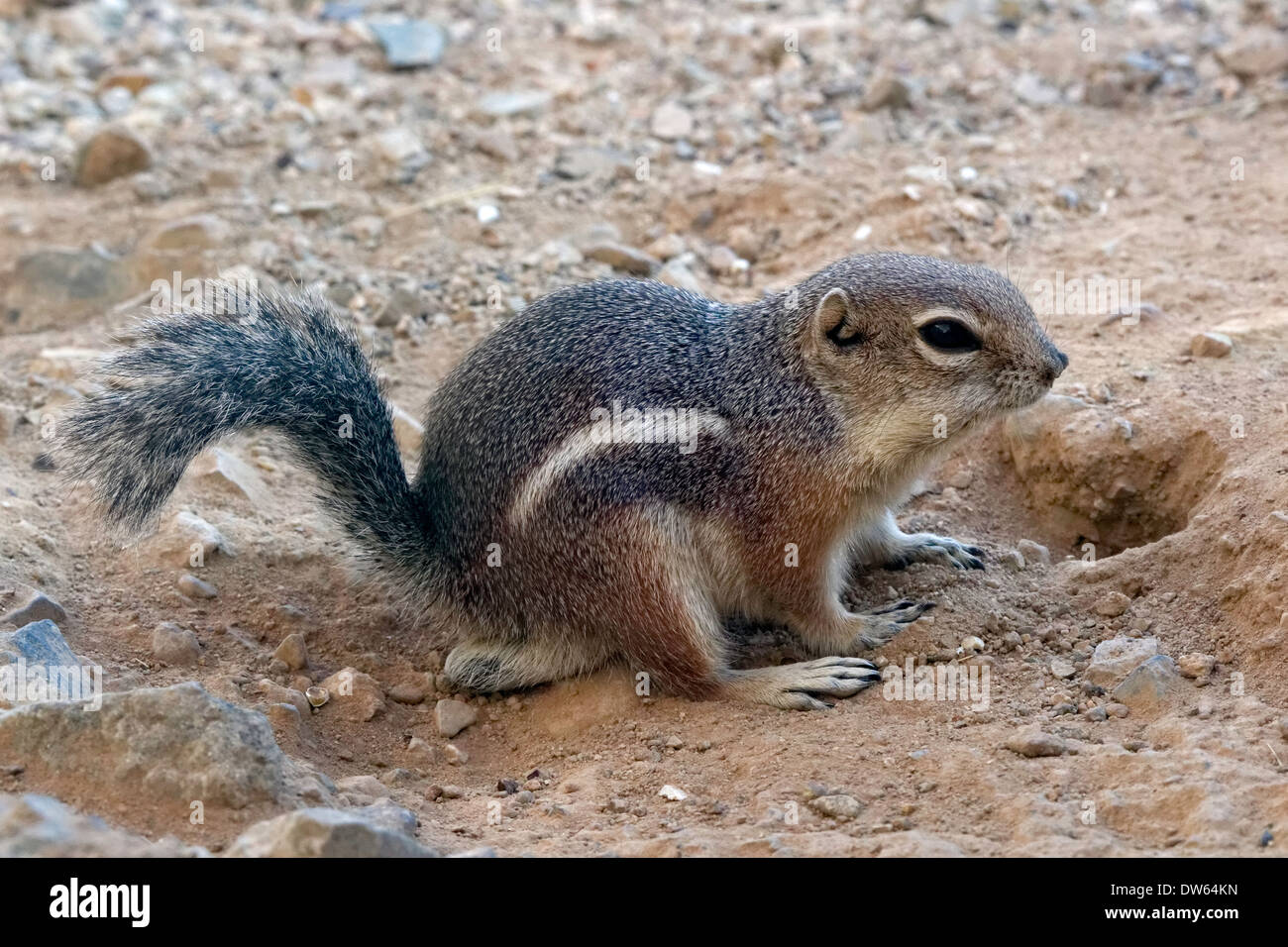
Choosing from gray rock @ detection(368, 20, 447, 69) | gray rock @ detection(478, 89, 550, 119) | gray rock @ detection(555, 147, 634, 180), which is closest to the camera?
gray rock @ detection(555, 147, 634, 180)

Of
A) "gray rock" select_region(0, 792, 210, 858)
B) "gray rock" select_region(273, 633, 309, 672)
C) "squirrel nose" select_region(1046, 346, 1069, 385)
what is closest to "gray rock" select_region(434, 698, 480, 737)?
"gray rock" select_region(273, 633, 309, 672)

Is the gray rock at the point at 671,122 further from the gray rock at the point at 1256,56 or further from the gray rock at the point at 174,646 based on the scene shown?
the gray rock at the point at 174,646

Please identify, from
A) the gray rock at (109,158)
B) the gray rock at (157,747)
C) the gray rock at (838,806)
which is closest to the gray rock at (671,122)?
the gray rock at (109,158)

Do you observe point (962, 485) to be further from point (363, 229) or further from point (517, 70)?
point (517, 70)

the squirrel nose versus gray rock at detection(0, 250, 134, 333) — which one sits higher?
gray rock at detection(0, 250, 134, 333)

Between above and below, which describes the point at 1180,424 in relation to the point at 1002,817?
above

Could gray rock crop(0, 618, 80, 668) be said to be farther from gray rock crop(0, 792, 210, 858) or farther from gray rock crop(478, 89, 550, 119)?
gray rock crop(478, 89, 550, 119)

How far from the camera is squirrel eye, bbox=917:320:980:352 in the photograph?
4828 millimetres

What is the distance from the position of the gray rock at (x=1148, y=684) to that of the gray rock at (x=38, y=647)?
11.2 feet

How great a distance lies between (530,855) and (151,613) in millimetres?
2278

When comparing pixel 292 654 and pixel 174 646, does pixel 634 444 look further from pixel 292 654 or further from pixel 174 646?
pixel 174 646

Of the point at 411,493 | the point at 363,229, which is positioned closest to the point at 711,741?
the point at 411,493

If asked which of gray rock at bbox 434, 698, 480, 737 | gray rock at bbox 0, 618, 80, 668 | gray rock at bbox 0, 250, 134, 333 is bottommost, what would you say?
gray rock at bbox 434, 698, 480, 737

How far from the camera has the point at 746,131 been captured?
8.53m
